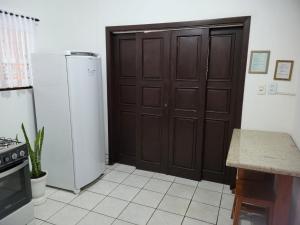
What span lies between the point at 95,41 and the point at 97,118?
1.13 meters

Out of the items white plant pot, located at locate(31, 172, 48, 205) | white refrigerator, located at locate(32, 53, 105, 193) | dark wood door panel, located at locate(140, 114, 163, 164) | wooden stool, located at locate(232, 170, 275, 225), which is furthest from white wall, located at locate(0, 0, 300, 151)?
dark wood door panel, located at locate(140, 114, 163, 164)

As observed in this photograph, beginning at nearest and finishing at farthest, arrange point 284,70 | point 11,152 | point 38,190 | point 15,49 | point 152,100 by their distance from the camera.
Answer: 1. point 11,152
2. point 284,70
3. point 38,190
4. point 15,49
5. point 152,100

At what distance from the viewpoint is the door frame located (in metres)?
2.37

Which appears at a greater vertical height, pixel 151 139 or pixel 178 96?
pixel 178 96

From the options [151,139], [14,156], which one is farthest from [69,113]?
[151,139]

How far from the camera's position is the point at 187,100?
9.19 feet

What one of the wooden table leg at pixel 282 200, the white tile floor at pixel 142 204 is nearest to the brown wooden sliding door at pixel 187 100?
the white tile floor at pixel 142 204

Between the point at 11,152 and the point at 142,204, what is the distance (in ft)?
4.59

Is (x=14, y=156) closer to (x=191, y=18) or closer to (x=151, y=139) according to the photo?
(x=151, y=139)

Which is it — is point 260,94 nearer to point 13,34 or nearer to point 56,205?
point 56,205

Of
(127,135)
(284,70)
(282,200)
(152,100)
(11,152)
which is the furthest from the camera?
(127,135)

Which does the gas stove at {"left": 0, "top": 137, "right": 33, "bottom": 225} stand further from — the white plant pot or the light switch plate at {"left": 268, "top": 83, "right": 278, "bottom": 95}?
the light switch plate at {"left": 268, "top": 83, "right": 278, "bottom": 95}

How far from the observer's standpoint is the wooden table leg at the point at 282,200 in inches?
63.9

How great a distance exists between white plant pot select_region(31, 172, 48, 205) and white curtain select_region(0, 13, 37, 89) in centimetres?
111
